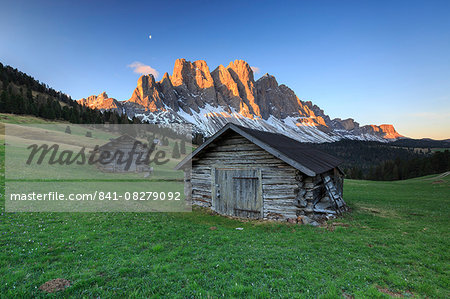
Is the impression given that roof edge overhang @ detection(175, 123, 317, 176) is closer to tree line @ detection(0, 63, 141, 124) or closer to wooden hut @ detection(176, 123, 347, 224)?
wooden hut @ detection(176, 123, 347, 224)

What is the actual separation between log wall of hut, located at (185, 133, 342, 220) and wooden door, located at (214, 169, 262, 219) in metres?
0.31

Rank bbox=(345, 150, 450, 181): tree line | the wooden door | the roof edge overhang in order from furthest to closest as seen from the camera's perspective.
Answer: bbox=(345, 150, 450, 181): tree line < the wooden door < the roof edge overhang

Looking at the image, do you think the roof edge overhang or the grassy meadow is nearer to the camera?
the grassy meadow

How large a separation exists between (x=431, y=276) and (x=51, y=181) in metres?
29.2

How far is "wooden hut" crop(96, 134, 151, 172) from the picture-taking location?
38156 millimetres

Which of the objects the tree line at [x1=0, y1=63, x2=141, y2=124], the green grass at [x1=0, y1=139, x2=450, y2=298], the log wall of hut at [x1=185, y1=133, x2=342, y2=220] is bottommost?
the green grass at [x1=0, y1=139, x2=450, y2=298]

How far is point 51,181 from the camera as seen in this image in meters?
21.6

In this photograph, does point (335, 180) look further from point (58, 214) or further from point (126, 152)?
point (126, 152)

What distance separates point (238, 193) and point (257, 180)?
5.65 feet

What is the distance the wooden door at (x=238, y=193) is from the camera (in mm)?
14000

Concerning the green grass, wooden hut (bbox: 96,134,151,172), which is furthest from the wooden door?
Answer: wooden hut (bbox: 96,134,151,172)

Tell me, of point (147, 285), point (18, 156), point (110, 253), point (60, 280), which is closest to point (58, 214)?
point (110, 253)


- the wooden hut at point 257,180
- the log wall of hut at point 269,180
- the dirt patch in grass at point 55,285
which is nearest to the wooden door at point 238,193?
the wooden hut at point 257,180

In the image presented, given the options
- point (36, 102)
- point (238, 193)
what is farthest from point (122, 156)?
point (36, 102)
